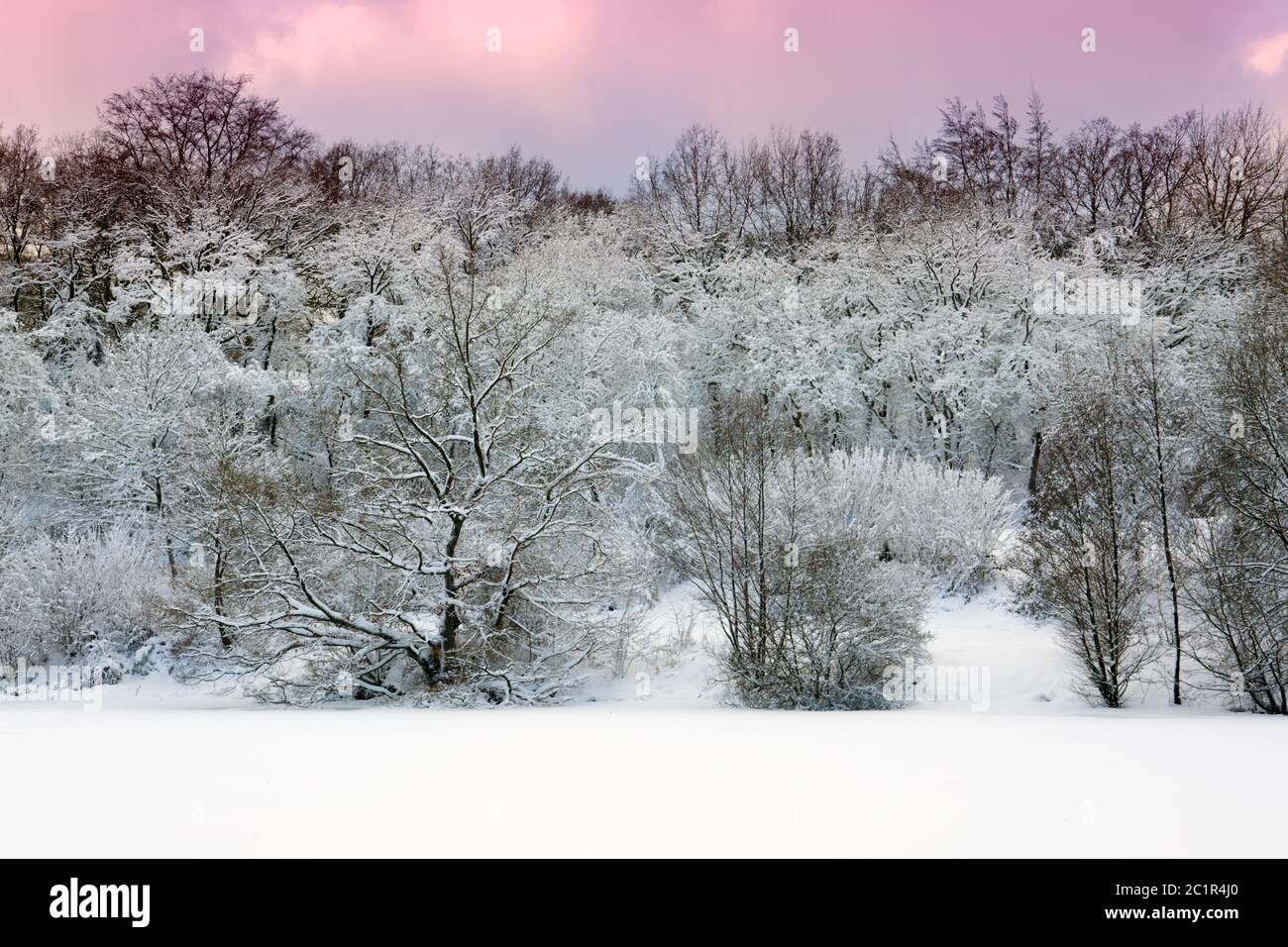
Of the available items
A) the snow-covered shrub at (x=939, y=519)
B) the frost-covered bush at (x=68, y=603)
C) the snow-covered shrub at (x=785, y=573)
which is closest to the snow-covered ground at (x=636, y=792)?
the snow-covered shrub at (x=785, y=573)

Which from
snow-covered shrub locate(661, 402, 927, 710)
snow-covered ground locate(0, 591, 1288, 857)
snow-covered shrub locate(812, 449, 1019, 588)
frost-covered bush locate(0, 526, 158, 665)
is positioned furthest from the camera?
snow-covered shrub locate(812, 449, 1019, 588)

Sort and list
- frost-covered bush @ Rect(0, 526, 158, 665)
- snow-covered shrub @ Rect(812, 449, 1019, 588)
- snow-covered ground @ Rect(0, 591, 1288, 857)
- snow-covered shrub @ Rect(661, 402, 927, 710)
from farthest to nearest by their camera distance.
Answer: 1. snow-covered shrub @ Rect(812, 449, 1019, 588)
2. frost-covered bush @ Rect(0, 526, 158, 665)
3. snow-covered shrub @ Rect(661, 402, 927, 710)
4. snow-covered ground @ Rect(0, 591, 1288, 857)

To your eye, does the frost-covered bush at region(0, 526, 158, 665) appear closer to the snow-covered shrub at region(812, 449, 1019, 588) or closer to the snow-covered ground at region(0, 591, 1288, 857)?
the snow-covered ground at region(0, 591, 1288, 857)

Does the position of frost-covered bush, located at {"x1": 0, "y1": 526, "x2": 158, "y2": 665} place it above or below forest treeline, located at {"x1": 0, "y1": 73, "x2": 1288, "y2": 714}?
below

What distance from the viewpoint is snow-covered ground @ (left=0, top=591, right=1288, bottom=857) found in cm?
442

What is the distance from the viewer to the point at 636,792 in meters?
5.47

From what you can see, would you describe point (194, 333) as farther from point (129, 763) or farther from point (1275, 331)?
point (1275, 331)

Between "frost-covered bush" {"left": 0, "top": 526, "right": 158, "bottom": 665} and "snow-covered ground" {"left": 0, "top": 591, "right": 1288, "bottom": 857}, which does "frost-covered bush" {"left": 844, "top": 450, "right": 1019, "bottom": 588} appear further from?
"frost-covered bush" {"left": 0, "top": 526, "right": 158, "bottom": 665}

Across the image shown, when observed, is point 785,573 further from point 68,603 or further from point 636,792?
point 68,603

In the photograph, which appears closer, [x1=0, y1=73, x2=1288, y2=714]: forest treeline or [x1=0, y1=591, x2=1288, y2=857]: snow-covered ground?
[x1=0, y1=591, x2=1288, y2=857]: snow-covered ground

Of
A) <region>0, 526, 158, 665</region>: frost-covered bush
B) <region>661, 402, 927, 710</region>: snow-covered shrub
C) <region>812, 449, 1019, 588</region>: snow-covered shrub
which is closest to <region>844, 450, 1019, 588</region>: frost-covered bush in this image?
<region>812, 449, 1019, 588</region>: snow-covered shrub

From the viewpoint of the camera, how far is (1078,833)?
4.61m

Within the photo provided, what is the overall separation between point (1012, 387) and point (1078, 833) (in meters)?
30.5
